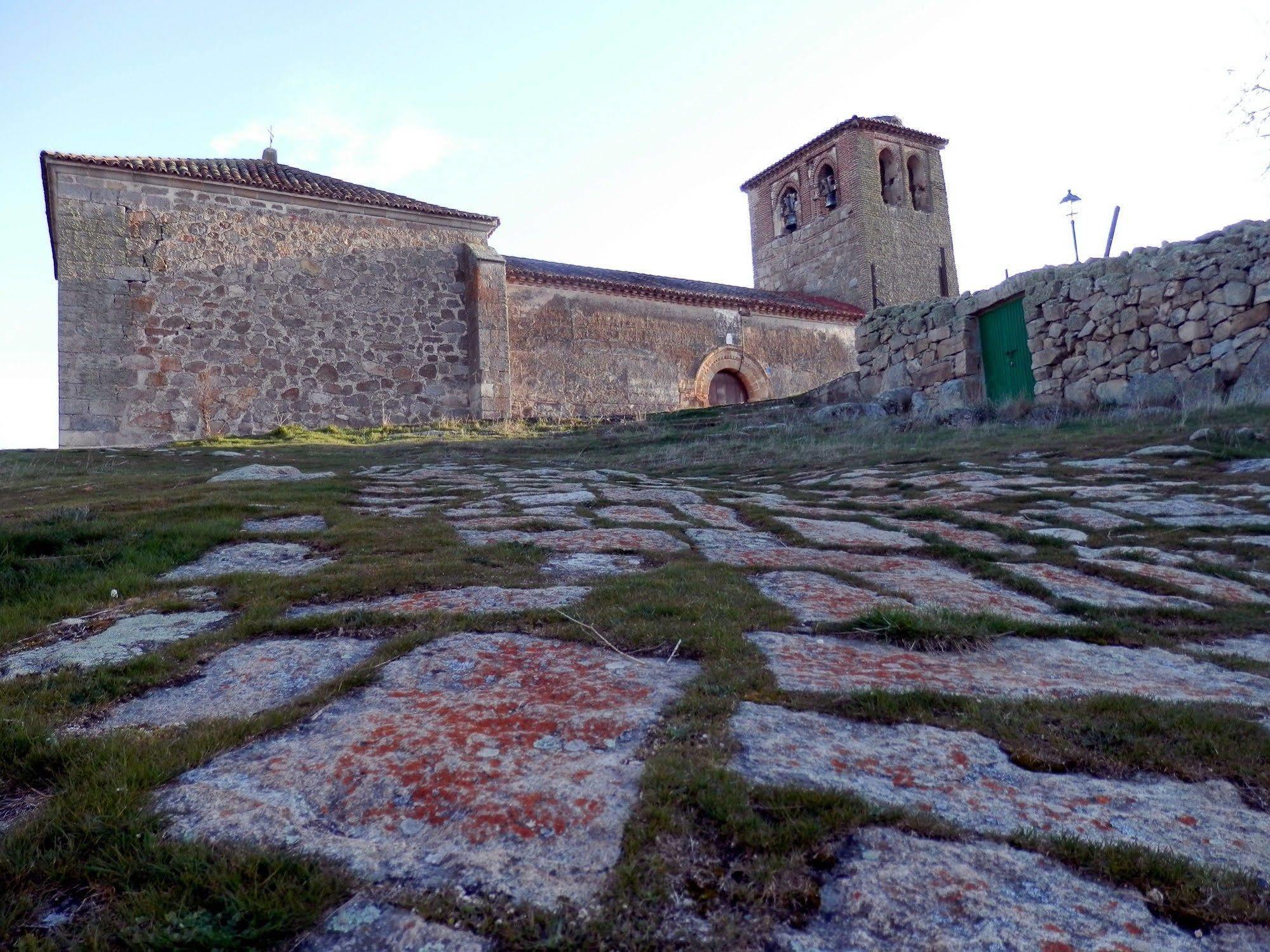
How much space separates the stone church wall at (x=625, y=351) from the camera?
15961 millimetres

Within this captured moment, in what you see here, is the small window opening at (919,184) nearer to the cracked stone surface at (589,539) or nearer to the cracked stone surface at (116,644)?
the cracked stone surface at (589,539)

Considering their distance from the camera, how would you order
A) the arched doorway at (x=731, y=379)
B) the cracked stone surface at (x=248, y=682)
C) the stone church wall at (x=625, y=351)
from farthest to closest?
1. the arched doorway at (x=731, y=379)
2. the stone church wall at (x=625, y=351)
3. the cracked stone surface at (x=248, y=682)

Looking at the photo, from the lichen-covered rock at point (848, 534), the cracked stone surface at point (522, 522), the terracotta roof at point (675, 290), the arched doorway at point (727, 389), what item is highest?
the terracotta roof at point (675, 290)

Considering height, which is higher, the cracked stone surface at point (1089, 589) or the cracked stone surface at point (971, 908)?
the cracked stone surface at point (1089, 589)

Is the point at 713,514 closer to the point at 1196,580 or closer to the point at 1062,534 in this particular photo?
the point at 1062,534

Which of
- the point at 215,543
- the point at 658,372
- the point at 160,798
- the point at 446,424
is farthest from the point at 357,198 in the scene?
the point at 160,798

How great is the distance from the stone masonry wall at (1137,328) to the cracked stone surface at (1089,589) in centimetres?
535

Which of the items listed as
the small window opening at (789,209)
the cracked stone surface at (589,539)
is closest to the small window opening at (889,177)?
the small window opening at (789,209)

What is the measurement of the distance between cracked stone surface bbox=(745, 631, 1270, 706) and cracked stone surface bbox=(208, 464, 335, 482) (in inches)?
178

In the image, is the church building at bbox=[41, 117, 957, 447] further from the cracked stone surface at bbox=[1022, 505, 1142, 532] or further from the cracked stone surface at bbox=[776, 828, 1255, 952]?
the cracked stone surface at bbox=[776, 828, 1255, 952]

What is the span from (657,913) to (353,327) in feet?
46.5

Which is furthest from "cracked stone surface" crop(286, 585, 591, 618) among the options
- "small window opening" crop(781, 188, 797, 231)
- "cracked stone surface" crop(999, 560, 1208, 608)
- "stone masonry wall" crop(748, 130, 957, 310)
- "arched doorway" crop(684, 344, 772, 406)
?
"small window opening" crop(781, 188, 797, 231)

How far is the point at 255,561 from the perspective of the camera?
3502 millimetres

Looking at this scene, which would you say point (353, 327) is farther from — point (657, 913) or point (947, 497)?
point (657, 913)
